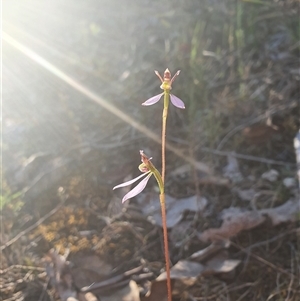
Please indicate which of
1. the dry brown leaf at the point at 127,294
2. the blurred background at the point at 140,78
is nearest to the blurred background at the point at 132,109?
the blurred background at the point at 140,78

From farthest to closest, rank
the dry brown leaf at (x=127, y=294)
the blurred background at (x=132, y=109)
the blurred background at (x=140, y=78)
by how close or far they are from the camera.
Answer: the blurred background at (x=140, y=78) → the blurred background at (x=132, y=109) → the dry brown leaf at (x=127, y=294)

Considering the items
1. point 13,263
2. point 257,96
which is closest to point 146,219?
point 13,263

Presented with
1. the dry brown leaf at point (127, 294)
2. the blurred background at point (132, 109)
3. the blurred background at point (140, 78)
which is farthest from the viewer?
the blurred background at point (140, 78)

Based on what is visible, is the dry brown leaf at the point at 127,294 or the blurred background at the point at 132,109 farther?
the blurred background at the point at 132,109

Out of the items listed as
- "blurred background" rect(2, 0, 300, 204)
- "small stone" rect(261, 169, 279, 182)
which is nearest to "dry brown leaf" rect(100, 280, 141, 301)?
"blurred background" rect(2, 0, 300, 204)

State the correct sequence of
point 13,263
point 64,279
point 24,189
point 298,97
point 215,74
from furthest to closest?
point 215,74 → point 298,97 → point 24,189 → point 13,263 → point 64,279

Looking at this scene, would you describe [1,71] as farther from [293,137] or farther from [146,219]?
[293,137]

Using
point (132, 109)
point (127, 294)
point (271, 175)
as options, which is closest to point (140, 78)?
point (132, 109)

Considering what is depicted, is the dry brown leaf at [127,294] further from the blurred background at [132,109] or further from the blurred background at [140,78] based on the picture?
the blurred background at [140,78]
